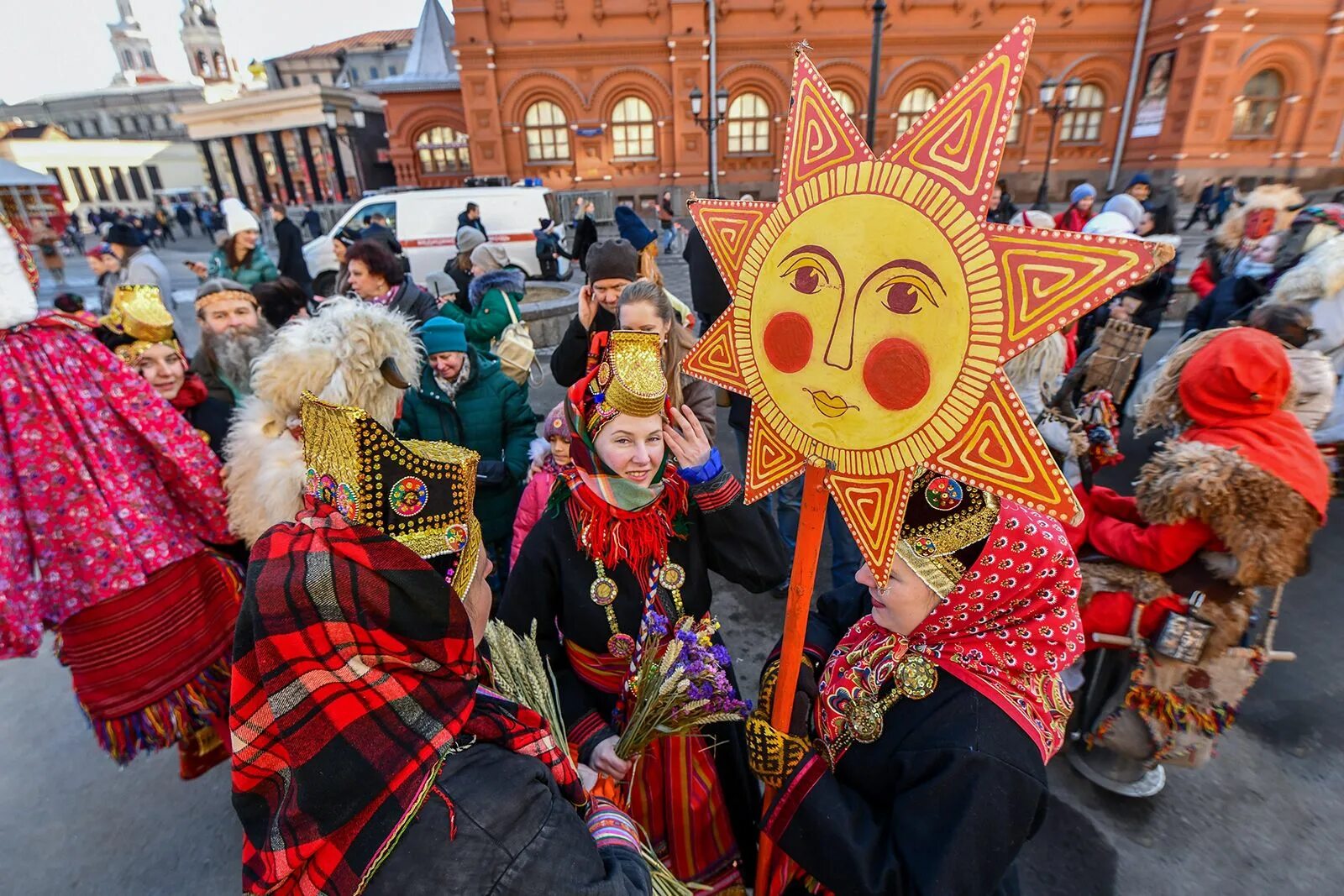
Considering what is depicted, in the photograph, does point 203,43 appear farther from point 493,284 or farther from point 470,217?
point 493,284

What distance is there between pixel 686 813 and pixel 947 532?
1107mm

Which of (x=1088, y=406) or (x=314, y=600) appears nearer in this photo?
(x=314, y=600)

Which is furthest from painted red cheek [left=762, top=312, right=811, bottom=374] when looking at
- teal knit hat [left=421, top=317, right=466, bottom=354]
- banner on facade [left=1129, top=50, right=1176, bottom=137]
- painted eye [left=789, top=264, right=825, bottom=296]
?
banner on facade [left=1129, top=50, right=1176, bottom=137]

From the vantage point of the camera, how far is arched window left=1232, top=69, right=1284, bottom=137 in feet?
60.5

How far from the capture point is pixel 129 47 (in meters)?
60.7

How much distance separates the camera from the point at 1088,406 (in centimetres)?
347

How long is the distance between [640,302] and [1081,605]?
6.75 feet

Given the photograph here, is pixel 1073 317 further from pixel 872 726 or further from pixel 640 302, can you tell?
pixel 640 302

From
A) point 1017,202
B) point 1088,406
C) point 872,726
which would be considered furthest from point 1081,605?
point 1017,202

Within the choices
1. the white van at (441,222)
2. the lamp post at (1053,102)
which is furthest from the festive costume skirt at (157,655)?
the lamp post at (1053,102)

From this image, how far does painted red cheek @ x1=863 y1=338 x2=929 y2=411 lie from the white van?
10855mm

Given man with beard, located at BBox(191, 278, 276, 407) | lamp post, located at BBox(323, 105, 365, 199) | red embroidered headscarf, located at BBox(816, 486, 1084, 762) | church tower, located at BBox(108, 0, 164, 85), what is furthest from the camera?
church tower, located at BBox(108, 0, 164, 85)

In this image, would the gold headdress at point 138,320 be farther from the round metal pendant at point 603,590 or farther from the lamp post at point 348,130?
the lamp post at point 348,130

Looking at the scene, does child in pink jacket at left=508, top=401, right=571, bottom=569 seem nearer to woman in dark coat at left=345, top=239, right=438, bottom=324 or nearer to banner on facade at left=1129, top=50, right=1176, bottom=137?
woman in dark coat at left=345, top=239, right=438, bottom=324
